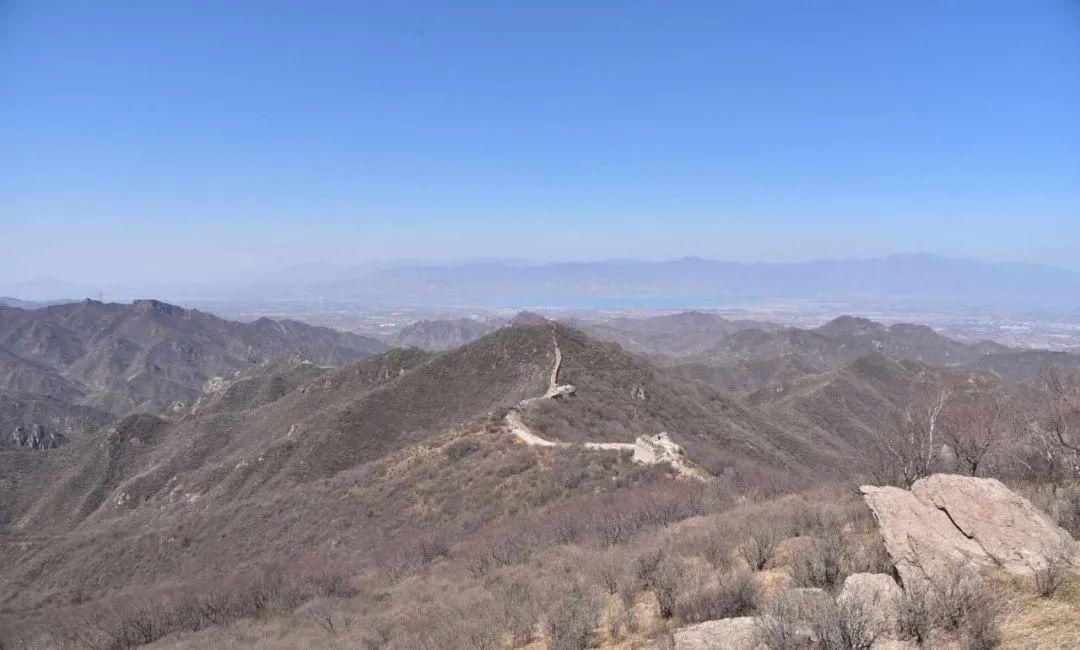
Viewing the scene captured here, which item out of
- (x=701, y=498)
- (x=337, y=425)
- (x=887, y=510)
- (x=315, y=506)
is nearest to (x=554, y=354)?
(x=337, y=425)

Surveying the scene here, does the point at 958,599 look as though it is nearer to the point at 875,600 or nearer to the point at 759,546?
the point at 875,600

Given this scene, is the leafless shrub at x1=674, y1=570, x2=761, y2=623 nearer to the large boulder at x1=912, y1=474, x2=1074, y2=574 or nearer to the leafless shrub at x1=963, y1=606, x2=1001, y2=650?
the leafless shrub at x1=963, y1=606, x2=1001, y2=650

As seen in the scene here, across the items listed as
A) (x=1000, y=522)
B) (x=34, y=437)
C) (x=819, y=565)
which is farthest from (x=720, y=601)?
(x=34, y=437)

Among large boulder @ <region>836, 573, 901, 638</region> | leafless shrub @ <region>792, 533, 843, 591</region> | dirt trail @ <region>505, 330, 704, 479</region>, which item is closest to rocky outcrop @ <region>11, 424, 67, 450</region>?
dirt trail @ <region>505, 330, 704, 479</region>

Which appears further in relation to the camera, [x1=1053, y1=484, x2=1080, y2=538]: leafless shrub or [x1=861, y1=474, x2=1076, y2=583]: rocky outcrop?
[x1=1053, y1=484, x2=1080, y2=538]: leafless shrub

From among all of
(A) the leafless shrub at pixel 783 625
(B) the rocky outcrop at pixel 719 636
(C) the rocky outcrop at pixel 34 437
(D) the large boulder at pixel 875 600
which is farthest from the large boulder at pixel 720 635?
(C) the rocky outcrop at pixel 34 437

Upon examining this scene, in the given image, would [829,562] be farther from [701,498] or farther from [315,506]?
[315,506]
